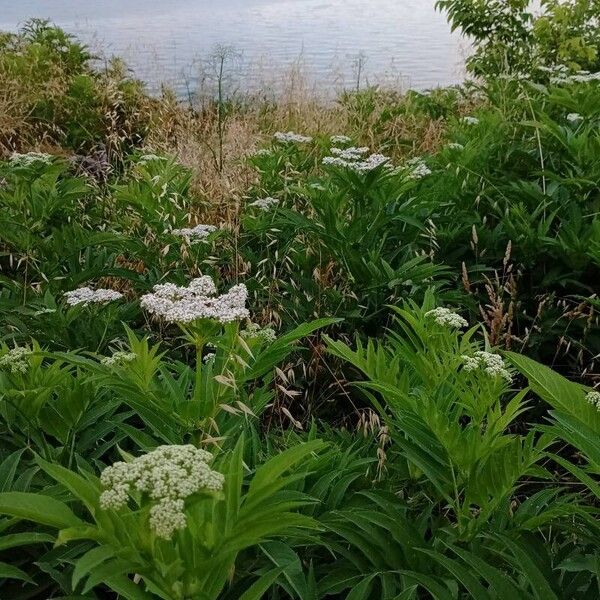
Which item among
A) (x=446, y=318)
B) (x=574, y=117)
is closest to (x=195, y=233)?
(x=446, y=318)

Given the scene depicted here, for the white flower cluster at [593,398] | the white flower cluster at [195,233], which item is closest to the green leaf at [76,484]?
the white flower cluster at [593,398]

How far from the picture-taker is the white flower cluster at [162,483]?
39.6 inches

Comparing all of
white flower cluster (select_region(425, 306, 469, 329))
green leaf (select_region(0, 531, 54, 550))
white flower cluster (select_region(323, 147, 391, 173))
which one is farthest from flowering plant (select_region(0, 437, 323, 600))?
white flower cluster (select_region(323, 147, 391, 173))

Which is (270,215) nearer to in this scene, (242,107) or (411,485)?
(411,485)

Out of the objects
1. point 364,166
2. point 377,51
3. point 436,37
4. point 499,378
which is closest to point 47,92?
point 364,166

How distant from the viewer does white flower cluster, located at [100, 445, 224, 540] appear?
1005 mm

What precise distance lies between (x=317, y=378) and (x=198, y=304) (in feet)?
4.57

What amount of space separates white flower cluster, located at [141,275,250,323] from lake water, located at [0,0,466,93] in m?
4.33

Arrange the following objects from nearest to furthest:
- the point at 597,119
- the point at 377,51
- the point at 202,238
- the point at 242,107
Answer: the point at 202,238
the point at 597,119
the point at 242,107
the point at 377,51

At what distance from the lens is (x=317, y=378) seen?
299 centimetres

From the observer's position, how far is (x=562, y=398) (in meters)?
1.40

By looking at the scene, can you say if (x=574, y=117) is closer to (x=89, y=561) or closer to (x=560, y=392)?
(x=560, y=392)

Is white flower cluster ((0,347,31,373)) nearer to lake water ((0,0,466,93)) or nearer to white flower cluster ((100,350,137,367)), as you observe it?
white flower cluster ((100,350,137,367))

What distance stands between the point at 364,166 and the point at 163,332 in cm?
115
